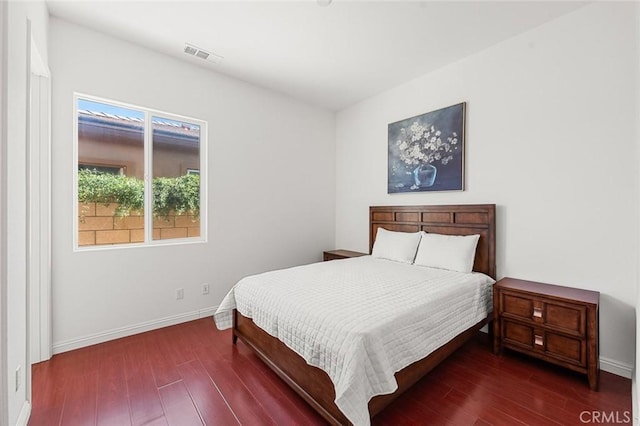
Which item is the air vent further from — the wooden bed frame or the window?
the wooden bed frame

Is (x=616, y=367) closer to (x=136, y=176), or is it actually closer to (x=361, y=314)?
(x=361, y=314)

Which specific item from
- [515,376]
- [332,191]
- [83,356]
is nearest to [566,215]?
[515,376]

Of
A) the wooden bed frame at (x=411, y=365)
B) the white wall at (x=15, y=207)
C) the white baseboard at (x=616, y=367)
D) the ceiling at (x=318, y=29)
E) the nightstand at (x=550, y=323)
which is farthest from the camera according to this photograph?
the ceiling at (x=318, y=29)

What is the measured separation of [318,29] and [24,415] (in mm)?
3348

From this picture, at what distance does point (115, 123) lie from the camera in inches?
110

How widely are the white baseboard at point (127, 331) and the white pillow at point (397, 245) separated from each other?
212 cm

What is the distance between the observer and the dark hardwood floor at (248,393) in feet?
5.43

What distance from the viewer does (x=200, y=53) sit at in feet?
9.50

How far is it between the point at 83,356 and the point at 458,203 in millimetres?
3805

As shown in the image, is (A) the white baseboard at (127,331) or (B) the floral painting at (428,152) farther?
(B) the floral painting at (428,152)

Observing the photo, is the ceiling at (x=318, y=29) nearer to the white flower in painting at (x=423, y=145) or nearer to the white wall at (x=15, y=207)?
the white flower in painting at (x=423, y=145)

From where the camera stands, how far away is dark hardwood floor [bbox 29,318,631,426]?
1.65 m

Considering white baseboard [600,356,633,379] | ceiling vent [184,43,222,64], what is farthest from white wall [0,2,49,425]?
white baseboard [600,356,633,379]

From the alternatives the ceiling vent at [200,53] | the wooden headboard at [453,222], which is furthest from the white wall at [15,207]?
the wooden headboard at [453,222]
